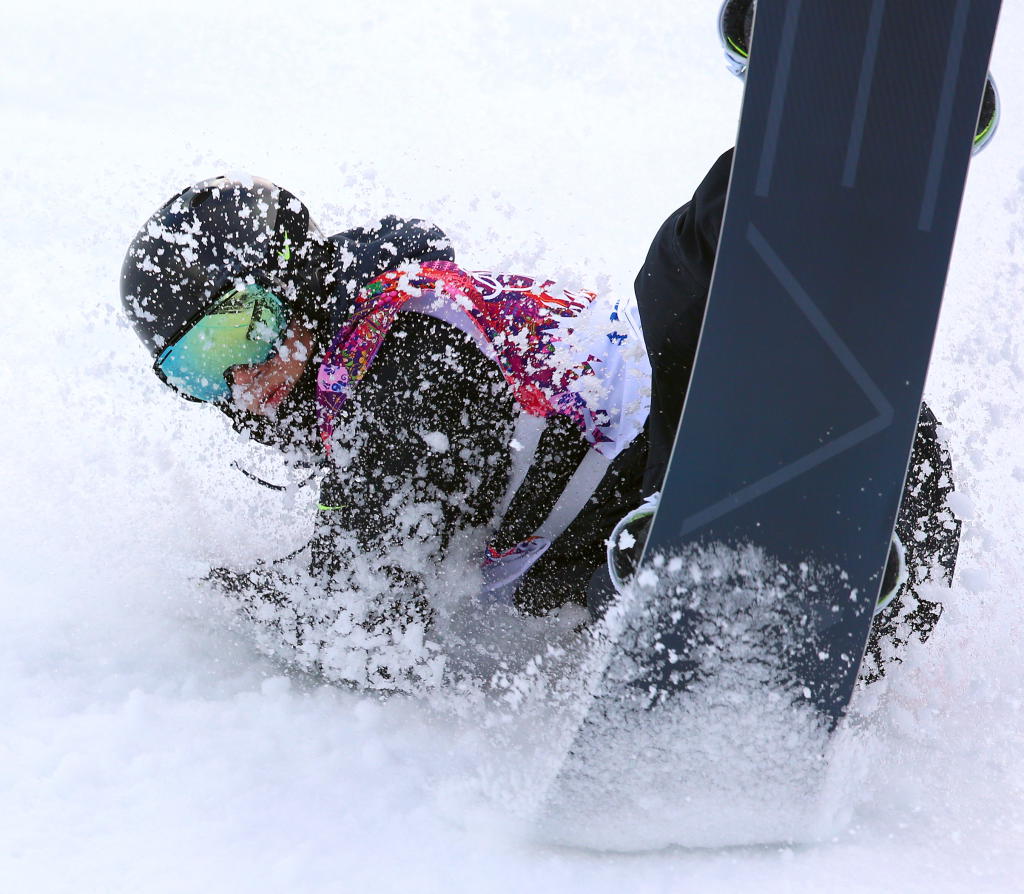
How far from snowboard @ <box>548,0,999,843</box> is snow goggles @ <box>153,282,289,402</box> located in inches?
32.4

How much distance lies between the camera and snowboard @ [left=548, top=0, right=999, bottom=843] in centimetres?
136

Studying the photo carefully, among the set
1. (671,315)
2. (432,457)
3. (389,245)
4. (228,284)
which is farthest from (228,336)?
(671,315)

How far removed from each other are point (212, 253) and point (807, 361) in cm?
110

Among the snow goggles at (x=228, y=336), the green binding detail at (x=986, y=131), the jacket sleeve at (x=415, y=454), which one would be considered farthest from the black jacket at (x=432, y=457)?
the green binding detail at (x=986, y=131)

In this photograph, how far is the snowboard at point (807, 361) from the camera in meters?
1.36

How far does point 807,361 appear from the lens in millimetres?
1400

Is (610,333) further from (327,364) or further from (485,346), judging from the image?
(327,364)

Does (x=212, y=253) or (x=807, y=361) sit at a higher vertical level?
(x=807, y=361)

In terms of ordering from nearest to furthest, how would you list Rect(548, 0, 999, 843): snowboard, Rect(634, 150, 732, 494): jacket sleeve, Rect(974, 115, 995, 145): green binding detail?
Rect(548, 0, 999, 843): snowboard → Rect(974, 115, 995, 145): green binding detail → Rect(634, 150, 732, 494): jacket sleeve

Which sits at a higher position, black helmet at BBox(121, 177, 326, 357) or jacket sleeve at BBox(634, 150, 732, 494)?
jacket sleeve at BBox(634, 150, 732, 494)

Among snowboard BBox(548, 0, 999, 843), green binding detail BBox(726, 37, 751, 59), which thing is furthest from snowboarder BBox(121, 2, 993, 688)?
snowboard BBox(548, 0, 999, 843)

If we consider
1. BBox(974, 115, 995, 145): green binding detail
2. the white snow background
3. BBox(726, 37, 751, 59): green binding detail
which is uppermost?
BBox(974, 115, 995, 145): green binding detail

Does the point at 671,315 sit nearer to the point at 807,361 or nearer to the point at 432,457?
the point at 807,361

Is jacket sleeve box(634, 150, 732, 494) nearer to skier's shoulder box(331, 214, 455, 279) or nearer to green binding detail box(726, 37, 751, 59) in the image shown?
green binding detail box(726, 37, 751, 59)
